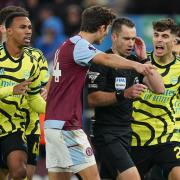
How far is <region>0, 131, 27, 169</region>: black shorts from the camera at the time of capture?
11273 mm

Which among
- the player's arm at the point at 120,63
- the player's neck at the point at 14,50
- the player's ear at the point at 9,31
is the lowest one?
the player's neck at the point at 14,50

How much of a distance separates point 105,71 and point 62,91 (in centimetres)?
89

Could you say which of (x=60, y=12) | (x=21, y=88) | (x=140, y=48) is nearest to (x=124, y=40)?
(x=140, y=48)

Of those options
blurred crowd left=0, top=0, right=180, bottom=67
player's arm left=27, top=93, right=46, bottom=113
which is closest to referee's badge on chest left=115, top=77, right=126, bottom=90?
player's arm left=27, top=93, right=46, bottom=113

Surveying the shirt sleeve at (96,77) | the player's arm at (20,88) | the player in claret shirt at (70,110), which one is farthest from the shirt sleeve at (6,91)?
the shirt sleeve at (96,77)

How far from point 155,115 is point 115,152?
90 centimetres

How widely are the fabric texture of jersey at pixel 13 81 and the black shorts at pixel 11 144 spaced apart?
2.5 inches

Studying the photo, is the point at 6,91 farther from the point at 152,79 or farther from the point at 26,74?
the point at 152,79

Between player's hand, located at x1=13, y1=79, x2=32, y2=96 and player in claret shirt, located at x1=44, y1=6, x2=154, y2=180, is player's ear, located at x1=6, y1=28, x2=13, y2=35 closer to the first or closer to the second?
player's hand, located at x1=13, y1=79, x2=32, y2=96

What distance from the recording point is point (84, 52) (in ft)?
32.2

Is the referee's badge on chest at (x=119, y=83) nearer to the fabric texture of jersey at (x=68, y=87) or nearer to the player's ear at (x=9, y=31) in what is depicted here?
the fabric texture of jersey at (x=68, y=87)

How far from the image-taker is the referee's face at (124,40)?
10945mm

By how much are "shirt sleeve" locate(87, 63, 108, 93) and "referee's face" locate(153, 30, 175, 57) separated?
3.21 ft

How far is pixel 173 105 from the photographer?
1134 centimetres
